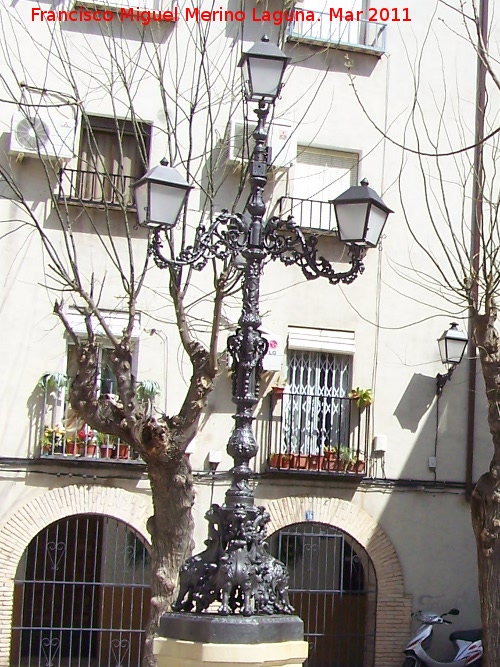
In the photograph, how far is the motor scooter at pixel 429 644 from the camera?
1548 cm

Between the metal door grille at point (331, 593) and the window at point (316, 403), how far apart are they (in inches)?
45.6

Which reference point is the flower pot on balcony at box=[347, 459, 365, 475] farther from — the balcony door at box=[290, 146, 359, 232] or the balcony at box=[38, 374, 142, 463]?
the balcony door at box=[290, 146, 359, 232]

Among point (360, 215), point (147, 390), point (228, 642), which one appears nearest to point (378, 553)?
point (147, 390)

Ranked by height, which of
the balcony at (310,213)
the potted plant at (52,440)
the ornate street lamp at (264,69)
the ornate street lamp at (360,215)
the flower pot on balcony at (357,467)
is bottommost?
the flower pot on balcony at (357,467)

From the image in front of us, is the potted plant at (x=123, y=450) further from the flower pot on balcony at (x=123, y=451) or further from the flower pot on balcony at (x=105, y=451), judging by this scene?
the flower pot on balcony at (x=105, y=451)

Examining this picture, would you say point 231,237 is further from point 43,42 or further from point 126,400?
point 43,42

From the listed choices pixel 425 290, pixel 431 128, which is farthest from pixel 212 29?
pixel 425 290

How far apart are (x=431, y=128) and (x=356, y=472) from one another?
4.89 m

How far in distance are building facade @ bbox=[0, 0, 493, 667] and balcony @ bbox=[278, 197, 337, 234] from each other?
41 mm

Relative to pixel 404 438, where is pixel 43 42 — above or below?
above

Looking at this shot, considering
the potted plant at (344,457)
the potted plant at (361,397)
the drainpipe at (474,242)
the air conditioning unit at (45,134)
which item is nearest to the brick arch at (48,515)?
the potted plant at (344,457)

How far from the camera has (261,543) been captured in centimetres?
853

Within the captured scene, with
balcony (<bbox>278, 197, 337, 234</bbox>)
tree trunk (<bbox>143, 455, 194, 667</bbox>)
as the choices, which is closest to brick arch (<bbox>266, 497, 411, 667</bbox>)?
tree trunk (<bbox>143, 455, 194, 667</bbox>)

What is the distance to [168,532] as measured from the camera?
12602 mm
